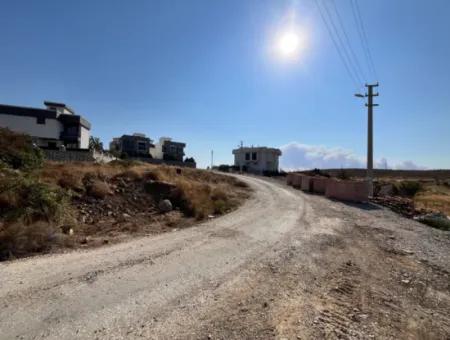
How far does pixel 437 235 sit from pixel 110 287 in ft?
39.3

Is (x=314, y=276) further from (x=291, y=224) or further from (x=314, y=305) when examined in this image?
(x=291, y=224)

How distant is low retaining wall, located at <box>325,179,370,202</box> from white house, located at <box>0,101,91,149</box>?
33.1m

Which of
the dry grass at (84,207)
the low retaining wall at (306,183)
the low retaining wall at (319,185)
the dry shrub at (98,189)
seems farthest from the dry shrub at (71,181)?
the low retaining wall at (306,183)

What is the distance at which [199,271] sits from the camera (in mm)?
6461

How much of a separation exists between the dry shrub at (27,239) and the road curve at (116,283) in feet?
1.80

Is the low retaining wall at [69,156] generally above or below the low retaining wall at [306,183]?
above

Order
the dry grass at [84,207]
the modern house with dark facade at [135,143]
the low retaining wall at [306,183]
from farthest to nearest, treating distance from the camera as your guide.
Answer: the modern house with dark facade at [135,143]
the low retaining wall at [306,183]
the dry grass at [84,207]

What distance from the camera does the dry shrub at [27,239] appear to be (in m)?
7.07

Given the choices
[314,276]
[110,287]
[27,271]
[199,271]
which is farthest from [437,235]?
[27,271]

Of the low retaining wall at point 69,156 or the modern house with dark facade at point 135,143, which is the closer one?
the low retaining wall at point 69,156

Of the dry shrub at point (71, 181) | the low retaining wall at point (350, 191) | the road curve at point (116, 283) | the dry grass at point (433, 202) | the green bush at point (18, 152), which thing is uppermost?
the green bush at point (18, 152)

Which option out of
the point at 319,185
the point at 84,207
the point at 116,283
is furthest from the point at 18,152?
the point at 319,185

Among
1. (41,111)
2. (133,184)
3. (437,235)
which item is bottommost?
(437,235)

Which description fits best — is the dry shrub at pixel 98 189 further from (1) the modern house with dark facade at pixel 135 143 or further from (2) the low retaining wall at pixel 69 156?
(1) the modern house with dark facade at pixel 135 143
